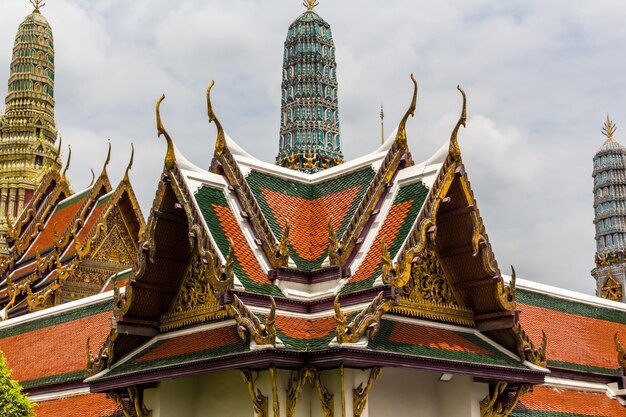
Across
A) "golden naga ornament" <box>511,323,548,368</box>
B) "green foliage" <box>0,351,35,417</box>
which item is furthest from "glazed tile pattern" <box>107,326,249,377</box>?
"golden naga ornament" <box>511,323,548,368</box>

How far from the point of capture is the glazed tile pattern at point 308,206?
1153cm

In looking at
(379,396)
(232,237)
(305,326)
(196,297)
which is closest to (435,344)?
(379,396)

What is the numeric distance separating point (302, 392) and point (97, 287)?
54.3 ft

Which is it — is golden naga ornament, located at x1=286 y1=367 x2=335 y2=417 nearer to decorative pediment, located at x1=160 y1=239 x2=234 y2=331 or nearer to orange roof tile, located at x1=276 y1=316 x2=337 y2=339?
orange roof tile, located at x1=276 y1=316 x2=337 y2=339

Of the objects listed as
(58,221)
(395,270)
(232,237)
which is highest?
(58,221)

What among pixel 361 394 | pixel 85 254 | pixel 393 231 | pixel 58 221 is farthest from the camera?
pixel 58 221

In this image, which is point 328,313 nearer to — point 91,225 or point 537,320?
point 537,320

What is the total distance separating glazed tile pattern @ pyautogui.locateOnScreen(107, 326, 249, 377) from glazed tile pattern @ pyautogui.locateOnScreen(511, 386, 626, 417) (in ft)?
13.9

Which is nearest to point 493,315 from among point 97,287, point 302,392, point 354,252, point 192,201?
point 354,252

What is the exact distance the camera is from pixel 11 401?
44.3 ft

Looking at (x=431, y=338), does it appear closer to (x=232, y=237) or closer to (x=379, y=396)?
(x=379, y=396)

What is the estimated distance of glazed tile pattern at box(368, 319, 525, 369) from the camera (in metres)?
10.0

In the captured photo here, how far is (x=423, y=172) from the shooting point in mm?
11320

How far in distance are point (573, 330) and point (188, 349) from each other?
7195mm
